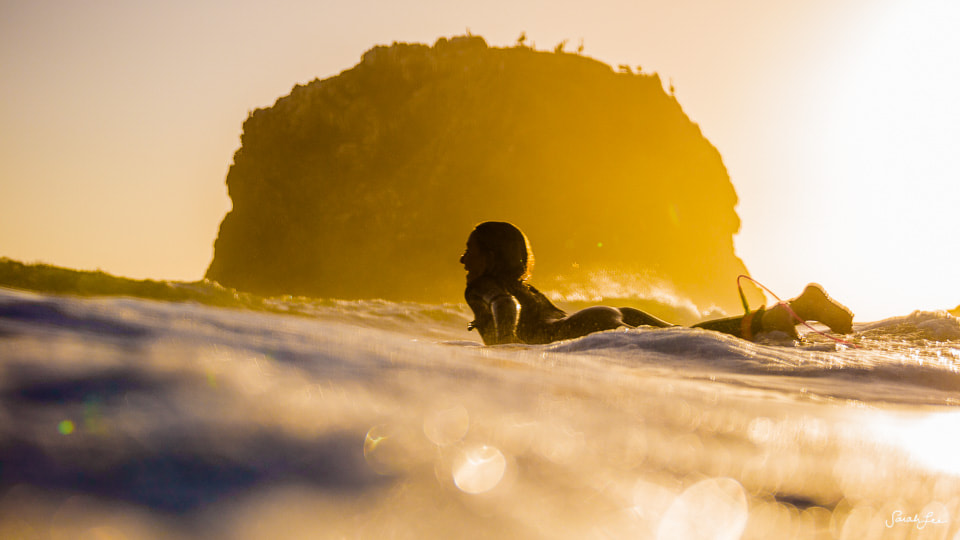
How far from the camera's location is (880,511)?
84 cm

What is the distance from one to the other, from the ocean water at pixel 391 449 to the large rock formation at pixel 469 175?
29198 millimetres

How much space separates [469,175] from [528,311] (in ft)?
96.3

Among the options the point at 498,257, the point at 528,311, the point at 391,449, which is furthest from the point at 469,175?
the point at 391,449

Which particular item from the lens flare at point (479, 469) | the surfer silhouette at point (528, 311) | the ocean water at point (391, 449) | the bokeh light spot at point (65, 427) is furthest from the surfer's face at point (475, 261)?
the bokeh light spot at point (65, 427)

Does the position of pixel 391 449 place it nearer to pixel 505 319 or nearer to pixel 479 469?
pixel 479 469

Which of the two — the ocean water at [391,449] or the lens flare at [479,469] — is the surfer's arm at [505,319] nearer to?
the ocean water at [391,449]

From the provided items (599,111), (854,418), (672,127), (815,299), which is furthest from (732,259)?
(854,418)

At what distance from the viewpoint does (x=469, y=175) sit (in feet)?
108

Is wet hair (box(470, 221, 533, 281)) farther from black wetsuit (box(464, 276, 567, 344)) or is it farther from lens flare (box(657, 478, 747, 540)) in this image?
lens flare (box(657, 478, 747, 540))

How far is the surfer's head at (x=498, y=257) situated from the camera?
14.3 ft

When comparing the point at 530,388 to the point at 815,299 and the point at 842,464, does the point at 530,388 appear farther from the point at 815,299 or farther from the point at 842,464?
the point at 815,299

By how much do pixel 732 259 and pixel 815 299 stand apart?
1368 inches

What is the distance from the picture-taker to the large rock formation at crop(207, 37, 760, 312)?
103 feet

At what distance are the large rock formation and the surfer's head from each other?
26.1 m
